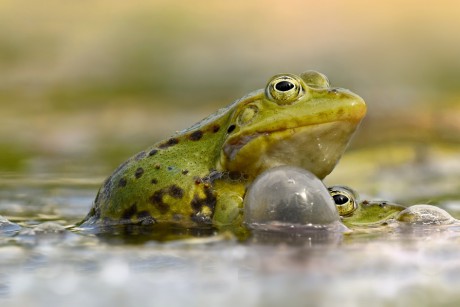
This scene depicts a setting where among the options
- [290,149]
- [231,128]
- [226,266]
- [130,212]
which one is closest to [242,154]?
[231,128]

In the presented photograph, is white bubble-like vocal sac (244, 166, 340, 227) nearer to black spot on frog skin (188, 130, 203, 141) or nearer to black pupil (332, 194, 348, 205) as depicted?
black pupil (332, 194, 348, 205)

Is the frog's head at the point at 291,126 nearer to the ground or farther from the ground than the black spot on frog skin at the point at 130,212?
farther from the ground

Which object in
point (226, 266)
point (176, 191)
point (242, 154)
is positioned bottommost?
point (226, 266)

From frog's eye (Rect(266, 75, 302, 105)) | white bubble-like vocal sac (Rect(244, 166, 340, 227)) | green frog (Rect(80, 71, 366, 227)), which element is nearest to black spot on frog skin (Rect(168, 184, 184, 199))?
green frog (Rect(80, 71, 366, 227))

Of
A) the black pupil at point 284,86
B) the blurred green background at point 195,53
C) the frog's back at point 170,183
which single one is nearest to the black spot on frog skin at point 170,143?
the frog's back at point 170,183

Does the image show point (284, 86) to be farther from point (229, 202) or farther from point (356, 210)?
point (356, 210)

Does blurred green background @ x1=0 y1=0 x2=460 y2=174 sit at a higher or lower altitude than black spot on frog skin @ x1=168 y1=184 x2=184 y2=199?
higher

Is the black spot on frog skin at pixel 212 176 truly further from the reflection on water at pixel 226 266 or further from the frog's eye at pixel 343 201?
the frog's eye at pixel 343 201
